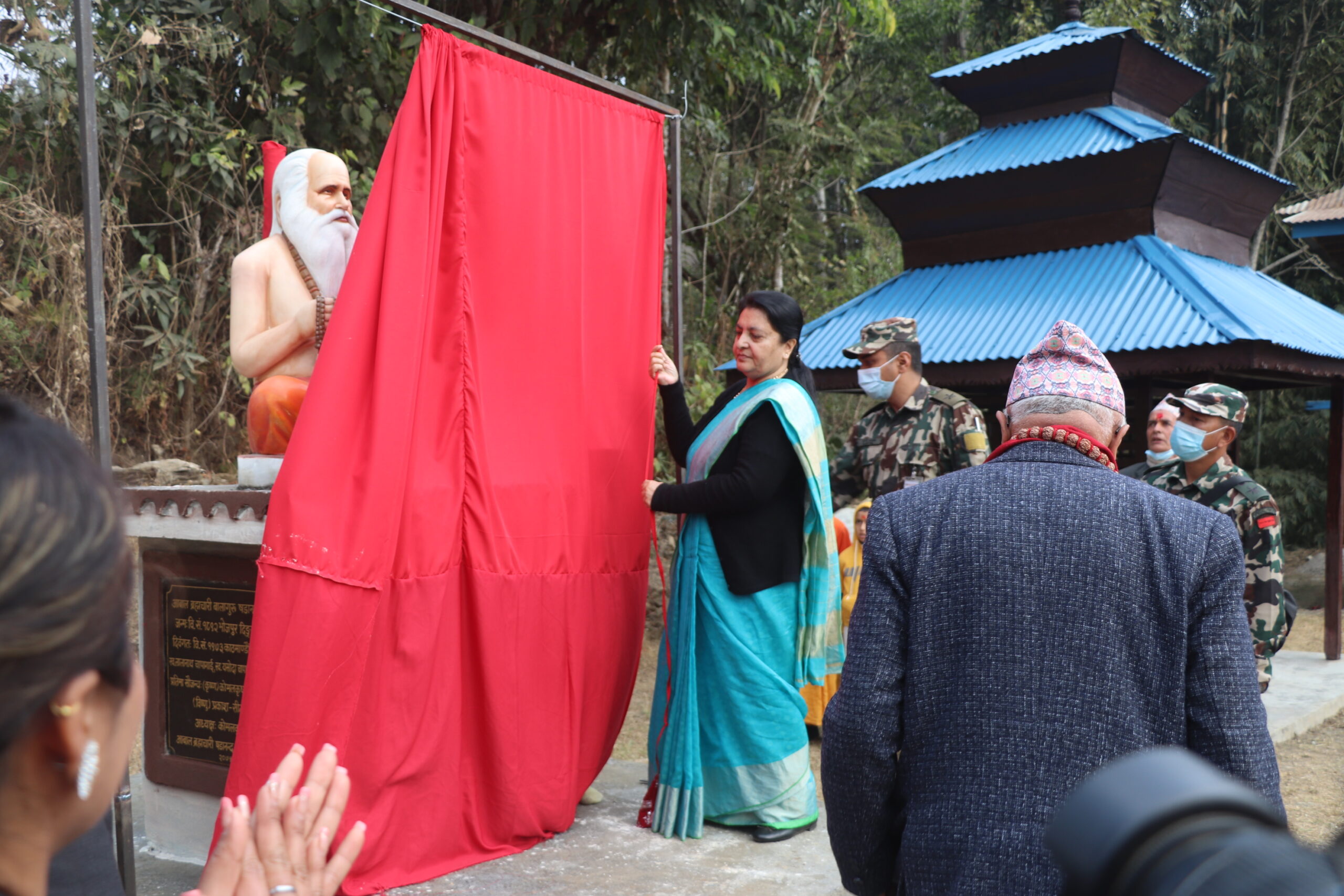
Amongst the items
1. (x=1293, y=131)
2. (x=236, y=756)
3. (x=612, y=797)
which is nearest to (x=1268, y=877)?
(x=236, y=756)

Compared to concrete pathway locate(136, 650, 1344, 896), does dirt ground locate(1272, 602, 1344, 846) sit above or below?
below

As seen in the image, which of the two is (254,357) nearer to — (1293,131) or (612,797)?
(612,797)

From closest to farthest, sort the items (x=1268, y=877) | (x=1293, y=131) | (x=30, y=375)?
(x=1268, y=877) < (x=30, y=375) < (x=1293, y=131)

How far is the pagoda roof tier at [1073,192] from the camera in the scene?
7609mm

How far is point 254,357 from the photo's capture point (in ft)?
10.9

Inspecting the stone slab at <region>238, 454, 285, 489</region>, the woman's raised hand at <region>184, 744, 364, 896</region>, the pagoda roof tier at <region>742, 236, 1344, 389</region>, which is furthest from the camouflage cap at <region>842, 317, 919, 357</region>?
the woman's raised hand at <region>184, 744, 364, 896</region>

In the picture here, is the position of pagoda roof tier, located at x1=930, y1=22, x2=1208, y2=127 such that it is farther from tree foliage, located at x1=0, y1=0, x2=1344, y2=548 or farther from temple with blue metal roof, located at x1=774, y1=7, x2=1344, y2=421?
tree foliage, located at x1=0, y1=0, x2=1344, y2=548

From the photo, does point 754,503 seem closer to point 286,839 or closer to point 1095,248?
point 286,839

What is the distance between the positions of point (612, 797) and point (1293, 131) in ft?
50.0

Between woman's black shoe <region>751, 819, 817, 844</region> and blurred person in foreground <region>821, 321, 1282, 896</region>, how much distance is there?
6.25 feet

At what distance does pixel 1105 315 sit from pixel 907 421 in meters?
3.36

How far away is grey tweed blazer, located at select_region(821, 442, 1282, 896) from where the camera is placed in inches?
64.7

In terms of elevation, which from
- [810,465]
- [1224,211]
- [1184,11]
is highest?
[1184,11]

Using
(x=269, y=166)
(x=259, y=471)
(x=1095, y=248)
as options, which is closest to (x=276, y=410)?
(x=259, y=471)
